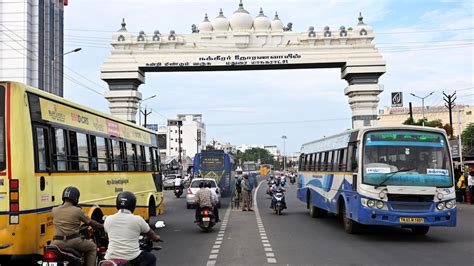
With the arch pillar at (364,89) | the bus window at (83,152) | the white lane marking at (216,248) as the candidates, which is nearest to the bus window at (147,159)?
the white lane marking at (216,248)

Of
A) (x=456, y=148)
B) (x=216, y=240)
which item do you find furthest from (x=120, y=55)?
(x=216, y=240)

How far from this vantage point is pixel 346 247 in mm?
12117

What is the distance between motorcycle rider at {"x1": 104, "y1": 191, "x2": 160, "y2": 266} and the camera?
5.89 meters

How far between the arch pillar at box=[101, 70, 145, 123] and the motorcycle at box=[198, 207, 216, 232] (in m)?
34.1

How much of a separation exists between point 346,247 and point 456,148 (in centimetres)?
2327

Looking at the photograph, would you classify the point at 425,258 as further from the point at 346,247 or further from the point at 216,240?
the point at 216,240

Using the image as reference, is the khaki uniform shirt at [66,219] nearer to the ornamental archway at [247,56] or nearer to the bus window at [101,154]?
the bus window at [101,154]

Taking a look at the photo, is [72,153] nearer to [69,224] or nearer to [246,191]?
[69,224]

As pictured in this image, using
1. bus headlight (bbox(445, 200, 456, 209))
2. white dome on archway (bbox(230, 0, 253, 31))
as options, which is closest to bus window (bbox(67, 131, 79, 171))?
bus headlight (bbox(445, 200, 456, 209))

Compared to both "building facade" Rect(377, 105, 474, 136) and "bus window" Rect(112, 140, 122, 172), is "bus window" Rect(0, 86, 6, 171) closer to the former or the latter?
"bus window" Rect(112, 140, 122, 172)

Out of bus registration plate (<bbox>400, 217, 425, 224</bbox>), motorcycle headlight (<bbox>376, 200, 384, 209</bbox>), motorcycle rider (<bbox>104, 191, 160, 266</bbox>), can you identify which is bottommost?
bus registration plate (<bbox>400, 217, 425, 224</bbox>)

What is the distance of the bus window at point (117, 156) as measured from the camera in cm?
1257

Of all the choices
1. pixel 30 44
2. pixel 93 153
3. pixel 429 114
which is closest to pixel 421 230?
pixel 93 153

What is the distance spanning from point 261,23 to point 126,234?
47.2 m
